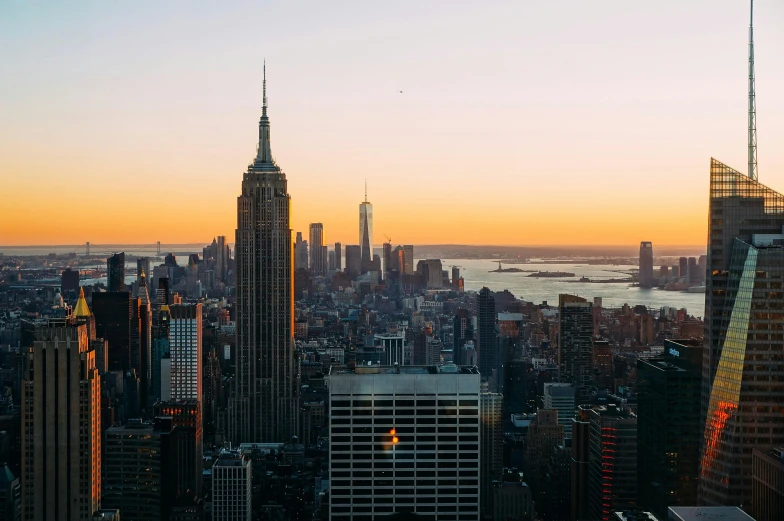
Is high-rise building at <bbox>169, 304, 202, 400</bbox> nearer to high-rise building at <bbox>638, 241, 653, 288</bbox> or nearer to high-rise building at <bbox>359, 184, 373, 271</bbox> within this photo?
high-rise building at <bbox>359, 184, 373, 271</bbox>

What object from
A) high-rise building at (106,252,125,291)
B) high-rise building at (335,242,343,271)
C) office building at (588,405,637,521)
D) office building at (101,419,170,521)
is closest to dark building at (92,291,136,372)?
high-rise building at (106,252,125,291)

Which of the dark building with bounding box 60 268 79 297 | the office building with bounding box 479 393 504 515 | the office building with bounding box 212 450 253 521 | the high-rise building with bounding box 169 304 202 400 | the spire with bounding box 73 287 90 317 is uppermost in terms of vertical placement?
the dark building with bounding box 60 268 79 297

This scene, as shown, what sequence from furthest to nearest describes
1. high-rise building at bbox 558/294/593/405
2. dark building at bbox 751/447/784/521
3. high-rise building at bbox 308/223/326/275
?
high-rise building at bbox 308/223/326/275, high-rise building at bbox 558/294/593/405, dark building at bbox 751/447/784/521

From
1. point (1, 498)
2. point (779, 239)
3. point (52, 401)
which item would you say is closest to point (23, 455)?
point (52, 401)

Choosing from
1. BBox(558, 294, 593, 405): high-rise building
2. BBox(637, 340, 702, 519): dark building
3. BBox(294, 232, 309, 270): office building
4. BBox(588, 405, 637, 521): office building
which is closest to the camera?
BBox(637, 340, 702, 519): dark building

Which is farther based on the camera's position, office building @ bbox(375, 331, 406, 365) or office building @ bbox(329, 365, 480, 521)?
office building @ bbox(375, 331, 406, 365)

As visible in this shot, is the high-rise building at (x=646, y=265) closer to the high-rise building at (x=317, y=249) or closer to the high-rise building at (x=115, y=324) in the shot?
the high-rise building at (x=317, y=249)

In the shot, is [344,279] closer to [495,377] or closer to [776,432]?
[495,377]
